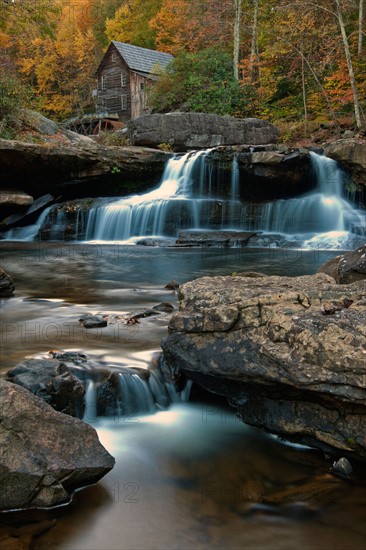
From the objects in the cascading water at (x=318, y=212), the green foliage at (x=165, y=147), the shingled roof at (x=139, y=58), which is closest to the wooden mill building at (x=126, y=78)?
the shingled roof at (x=139, y=58)

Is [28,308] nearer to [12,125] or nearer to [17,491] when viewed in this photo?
[17,491]

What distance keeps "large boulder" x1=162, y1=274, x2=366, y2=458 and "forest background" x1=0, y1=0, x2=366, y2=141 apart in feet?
51.4

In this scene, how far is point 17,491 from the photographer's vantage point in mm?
2881

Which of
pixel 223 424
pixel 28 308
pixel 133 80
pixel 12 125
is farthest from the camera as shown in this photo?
pixel 133 80

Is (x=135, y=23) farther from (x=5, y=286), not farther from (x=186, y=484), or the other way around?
(x=186, y=484)

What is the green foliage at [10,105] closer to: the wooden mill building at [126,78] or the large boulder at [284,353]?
the large boulder at [284,353]

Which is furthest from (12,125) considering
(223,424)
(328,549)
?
(328,549)

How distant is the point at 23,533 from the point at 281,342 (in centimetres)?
201

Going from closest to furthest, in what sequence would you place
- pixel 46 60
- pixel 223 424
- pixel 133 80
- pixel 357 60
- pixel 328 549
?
pixel 328 549 < pixel 223 424 < pixel 357 60 < pixel 133 80 < pixel 46 60

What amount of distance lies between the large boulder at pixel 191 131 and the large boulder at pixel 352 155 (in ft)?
25.0

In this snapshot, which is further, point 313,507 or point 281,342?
point 281,342

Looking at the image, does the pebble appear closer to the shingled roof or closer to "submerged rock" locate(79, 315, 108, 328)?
"submerged rock" locate(79, 315, 108, 328)

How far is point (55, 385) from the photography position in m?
3.90

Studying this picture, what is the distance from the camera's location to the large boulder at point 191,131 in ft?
74.5
